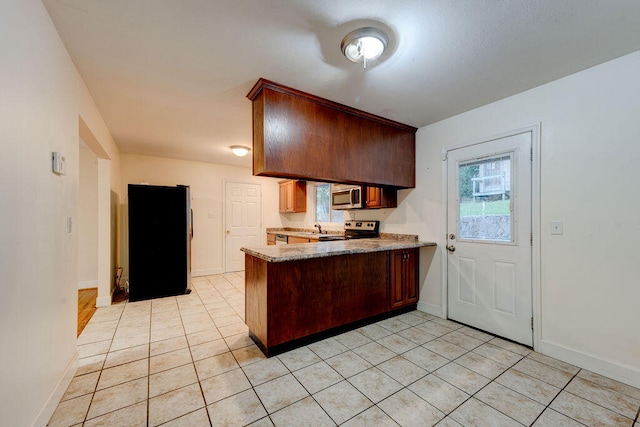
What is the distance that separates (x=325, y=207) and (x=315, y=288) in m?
2.94

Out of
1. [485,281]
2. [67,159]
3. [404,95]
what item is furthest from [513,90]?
[67,159]

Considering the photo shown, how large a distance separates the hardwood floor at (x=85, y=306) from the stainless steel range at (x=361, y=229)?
3498mm

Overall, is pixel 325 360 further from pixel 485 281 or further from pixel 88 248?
pixel 88 248

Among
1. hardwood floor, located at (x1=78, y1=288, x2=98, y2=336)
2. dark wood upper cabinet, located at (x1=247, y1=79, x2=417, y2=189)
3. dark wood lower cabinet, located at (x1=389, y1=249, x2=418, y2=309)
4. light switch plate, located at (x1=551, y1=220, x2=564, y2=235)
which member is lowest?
hardwood floor, located at (x1=78, y1=288, x2=98, y2=336)

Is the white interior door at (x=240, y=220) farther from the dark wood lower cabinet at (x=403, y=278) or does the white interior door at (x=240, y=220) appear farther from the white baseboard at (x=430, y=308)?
the white baseboard at (x=430, y=308)

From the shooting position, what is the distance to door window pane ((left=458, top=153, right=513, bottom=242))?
2.63 m

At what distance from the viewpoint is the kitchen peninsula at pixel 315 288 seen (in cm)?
231

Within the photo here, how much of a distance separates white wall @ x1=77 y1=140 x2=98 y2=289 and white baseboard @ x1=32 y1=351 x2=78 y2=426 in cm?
320

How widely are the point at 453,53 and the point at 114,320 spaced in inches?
170

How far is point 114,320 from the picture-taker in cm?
312

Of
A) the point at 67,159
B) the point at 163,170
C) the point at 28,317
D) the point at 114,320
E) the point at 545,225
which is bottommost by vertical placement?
the point at 114,320

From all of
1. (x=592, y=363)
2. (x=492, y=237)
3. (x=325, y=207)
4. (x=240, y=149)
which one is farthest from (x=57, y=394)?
(x=325, y=207)

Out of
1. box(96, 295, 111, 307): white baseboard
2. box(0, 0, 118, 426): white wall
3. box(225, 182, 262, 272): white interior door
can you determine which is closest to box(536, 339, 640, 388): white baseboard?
box(0, 0, 118, 426): white wall

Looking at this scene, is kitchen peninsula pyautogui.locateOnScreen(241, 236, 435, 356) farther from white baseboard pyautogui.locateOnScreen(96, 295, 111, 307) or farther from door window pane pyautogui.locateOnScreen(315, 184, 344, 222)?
white baseboard pyautogui.locateOnScreen(96, 295, 111, 307)
